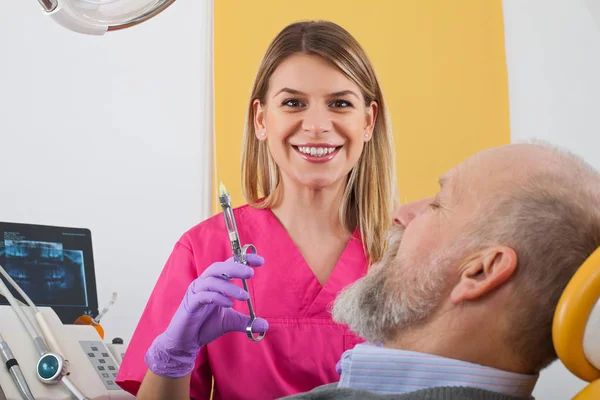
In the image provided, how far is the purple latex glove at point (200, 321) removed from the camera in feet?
4.56

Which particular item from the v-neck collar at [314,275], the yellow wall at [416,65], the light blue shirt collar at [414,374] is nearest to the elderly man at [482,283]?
the light blue shirt collar at [414,374]

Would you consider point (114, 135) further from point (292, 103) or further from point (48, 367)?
point (48, 367)

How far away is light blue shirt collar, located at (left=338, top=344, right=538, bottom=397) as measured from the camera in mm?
1029

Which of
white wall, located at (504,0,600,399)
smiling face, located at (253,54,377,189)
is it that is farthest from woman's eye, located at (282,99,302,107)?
white wall, located at (504,0,600,399)

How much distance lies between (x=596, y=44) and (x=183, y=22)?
1487mm

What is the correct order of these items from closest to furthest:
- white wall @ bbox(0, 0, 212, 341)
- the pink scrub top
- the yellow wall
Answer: the pink scrub top, white wall @ bbox(0, 0, 212, 341), the yellow wall

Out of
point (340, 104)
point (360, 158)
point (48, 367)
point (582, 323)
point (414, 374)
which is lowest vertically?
point (48, 367)

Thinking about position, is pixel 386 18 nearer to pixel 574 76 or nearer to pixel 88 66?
pixel 574 76

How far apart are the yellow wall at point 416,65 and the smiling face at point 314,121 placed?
1058 millimetres

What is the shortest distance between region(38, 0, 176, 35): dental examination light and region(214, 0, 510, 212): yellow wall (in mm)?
1560

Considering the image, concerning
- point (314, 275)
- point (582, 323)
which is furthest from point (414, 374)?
point (314, 275)

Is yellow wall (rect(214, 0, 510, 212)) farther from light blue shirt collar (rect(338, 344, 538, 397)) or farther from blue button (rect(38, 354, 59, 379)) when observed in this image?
light blue shirt collar (rect(338, 344, 538, 397))

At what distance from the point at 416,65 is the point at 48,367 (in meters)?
1.80

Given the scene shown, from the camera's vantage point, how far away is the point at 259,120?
1.76 metres
